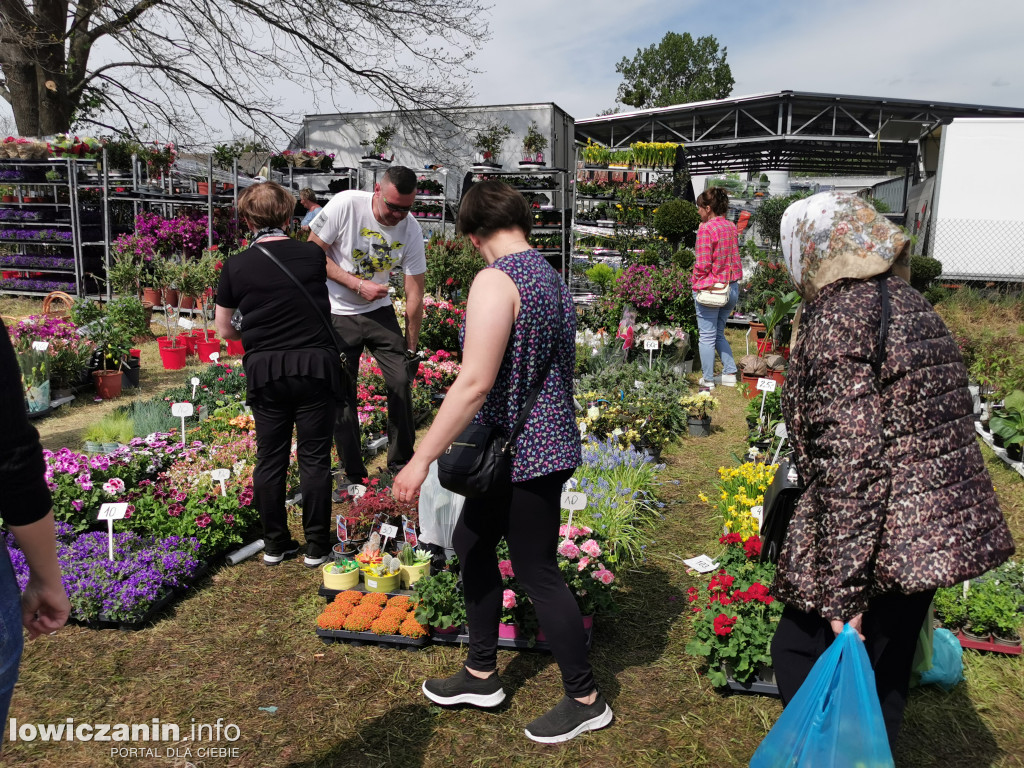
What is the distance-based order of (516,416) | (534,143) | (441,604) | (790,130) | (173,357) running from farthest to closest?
(790,130)
(534,143)
(173,357)
(441,604)
(516,416)

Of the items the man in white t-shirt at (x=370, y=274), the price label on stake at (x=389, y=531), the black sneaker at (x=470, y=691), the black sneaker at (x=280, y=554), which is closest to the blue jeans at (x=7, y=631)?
the black sneaker at (x=470, y=691)

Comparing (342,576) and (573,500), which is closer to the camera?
(573,500)

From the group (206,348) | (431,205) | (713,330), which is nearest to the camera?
(713,330)

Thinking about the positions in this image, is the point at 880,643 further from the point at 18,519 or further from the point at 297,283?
the point at 297,283

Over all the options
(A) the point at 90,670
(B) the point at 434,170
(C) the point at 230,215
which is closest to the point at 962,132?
(B) the point at 434,170

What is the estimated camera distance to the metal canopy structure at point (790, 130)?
64.1 ft

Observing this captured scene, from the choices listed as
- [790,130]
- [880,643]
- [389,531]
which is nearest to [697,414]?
[389,531]

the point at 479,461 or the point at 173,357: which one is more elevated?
the point at 479,461

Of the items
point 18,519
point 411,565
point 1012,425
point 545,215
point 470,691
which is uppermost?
point 545,215

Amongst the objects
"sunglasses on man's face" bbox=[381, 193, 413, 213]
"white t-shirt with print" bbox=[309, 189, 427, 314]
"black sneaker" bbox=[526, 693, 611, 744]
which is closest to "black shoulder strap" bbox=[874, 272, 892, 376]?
"black sneaker" bbox=[526, 693, 611, 744]

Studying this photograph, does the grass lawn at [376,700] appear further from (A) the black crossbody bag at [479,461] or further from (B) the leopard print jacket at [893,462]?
(B) the leopard print jacket at [893,462]

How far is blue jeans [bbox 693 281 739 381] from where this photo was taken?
7031 millimetres

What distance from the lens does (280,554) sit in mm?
3721

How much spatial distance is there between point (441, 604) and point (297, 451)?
3.76 feet
